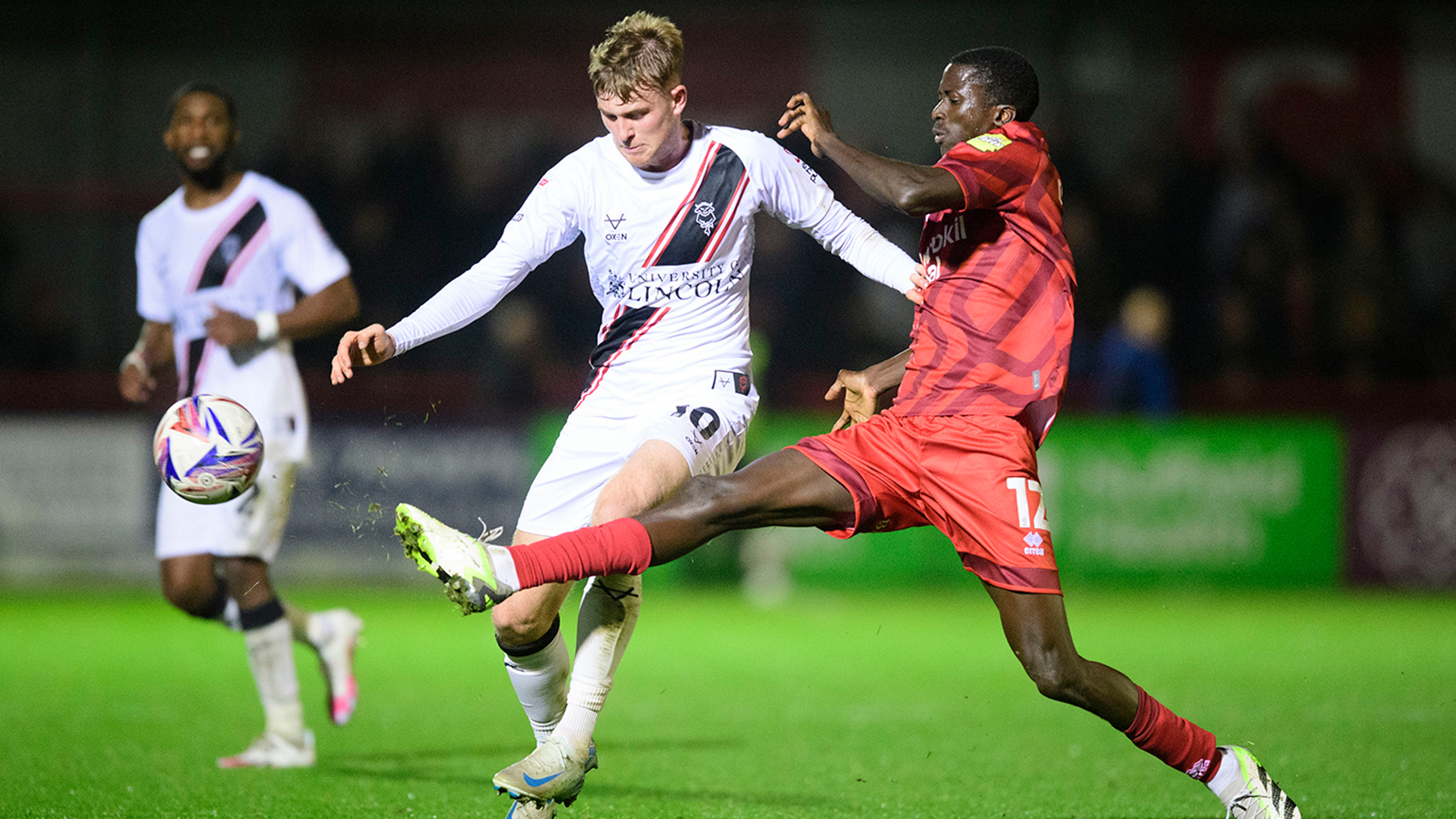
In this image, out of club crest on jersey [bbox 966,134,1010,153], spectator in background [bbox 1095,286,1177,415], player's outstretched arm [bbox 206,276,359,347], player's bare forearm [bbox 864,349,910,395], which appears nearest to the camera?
club crest on jersey [bbox 966,134,1010,153]

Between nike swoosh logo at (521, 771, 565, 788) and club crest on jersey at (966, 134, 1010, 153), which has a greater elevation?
club crest on jersey at (966, 134, 1010, 153)

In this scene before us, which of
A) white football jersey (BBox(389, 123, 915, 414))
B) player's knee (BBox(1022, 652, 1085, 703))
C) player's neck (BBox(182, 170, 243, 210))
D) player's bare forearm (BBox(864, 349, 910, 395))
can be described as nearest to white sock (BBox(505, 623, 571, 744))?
white football jersey (BBox(389, 123, 915, 414))

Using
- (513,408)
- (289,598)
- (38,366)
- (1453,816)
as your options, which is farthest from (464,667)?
(38,366)

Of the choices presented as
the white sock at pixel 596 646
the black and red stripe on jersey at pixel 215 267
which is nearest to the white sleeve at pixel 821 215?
the white sock at pixel 596 646

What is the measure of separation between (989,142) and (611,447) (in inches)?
59.9

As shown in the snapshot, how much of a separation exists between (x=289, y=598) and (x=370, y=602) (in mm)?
733

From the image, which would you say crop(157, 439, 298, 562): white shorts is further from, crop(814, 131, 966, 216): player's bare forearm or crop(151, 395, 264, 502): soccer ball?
crop(814, 131, 966, 216): player's bare forearm

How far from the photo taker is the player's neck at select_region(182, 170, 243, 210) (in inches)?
263

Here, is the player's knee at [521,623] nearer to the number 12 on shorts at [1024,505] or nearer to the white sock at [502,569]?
the white sock at [502,569]

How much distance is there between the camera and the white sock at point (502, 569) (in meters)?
4.13

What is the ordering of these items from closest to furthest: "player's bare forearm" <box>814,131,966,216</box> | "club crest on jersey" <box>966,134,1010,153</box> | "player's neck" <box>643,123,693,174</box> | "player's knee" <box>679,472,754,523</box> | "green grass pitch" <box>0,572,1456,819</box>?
"player's bare forearm" <box>814,131,966,216</box> < "player's knee" <box>679,472,754,523</box> < "club crest on jersey" <box>966,134,1010,153</box> < "player's neck" <box>643,123,693,174</box> < "green grass pitch" <box>0,572,1456,819</box>

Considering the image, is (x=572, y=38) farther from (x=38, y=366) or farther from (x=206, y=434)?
(x=206, y=434)

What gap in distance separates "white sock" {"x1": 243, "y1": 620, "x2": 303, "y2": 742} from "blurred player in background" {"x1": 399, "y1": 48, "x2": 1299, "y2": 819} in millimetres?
2623

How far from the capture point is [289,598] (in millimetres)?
12102
